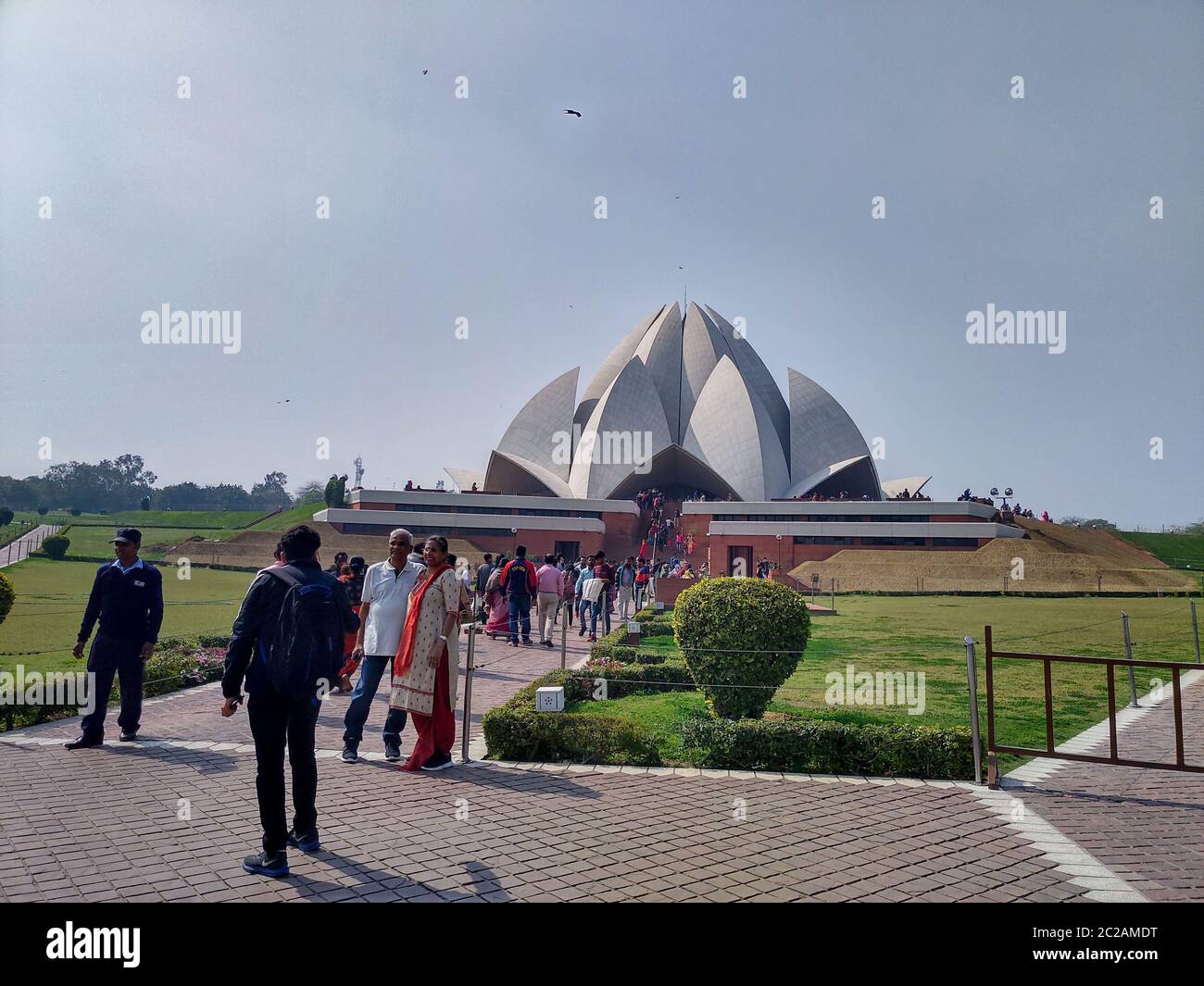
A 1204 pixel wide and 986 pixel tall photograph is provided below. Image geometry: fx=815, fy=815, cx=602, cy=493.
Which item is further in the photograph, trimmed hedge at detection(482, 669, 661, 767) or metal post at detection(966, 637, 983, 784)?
trimmed hedge at detection(482, 669, 661, 767)

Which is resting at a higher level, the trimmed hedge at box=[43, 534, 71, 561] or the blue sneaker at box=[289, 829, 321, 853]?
the trimmed hedge at box=[43, 534, 71, 561]

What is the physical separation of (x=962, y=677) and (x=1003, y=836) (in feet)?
14.7

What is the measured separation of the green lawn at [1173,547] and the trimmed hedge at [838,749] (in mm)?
25923

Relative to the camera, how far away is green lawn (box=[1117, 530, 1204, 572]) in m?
26.3

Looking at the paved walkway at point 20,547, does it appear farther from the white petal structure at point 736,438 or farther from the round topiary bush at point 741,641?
the white petal structure at point 736,438

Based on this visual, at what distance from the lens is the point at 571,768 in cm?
424

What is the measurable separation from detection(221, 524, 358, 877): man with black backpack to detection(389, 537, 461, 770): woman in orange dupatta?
39.2 inches

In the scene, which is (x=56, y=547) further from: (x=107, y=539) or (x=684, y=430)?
(x=684, y=430)

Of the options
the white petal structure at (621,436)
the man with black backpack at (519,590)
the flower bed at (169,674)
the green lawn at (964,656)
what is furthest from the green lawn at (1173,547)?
the flower bed at (169,674)

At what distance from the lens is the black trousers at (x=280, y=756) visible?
2764mm

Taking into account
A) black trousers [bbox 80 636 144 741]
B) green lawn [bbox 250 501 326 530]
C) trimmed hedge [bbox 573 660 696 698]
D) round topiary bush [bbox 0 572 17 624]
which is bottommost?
trimmed hedge [bbox 573 660 696 698]

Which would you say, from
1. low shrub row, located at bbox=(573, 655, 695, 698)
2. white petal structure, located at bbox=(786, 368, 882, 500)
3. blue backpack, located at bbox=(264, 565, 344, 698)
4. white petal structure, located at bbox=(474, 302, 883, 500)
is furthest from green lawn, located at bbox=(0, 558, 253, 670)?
white petal structure, located at bbox=(786, 368, 882, 500)

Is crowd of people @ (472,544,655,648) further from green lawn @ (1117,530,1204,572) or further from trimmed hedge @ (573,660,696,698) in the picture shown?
green lawn @ (1117,530,1204,572)
